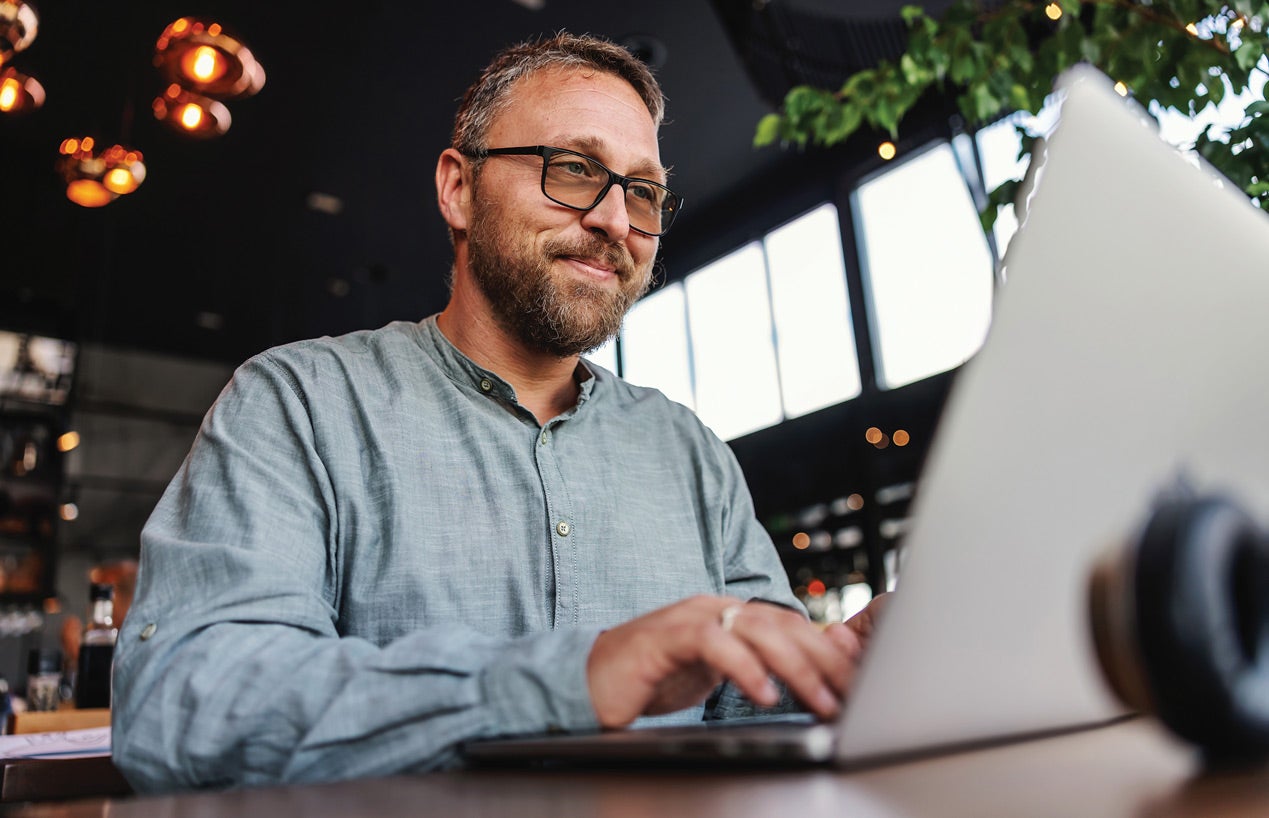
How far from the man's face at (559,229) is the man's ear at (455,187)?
50mm

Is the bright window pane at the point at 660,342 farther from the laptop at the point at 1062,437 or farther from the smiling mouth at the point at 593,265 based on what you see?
the laptop at the point at 1062,437

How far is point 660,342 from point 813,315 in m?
1.55

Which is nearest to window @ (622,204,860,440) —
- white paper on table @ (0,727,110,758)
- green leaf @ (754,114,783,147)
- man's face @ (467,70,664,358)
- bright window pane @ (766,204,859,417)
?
bright window pane @ (766,204,859,417)

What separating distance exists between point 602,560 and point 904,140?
4.86 m

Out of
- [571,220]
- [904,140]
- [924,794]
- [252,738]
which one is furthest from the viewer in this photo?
[904,140]

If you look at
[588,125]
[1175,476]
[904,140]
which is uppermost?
[904,140]

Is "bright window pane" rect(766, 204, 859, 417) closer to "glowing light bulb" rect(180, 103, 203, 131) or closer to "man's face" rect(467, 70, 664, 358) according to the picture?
"glowing light bulb" rect(180, 103, 203, 131)

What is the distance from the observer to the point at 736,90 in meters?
5.45

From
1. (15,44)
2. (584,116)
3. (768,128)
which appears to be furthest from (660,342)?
(584,116)

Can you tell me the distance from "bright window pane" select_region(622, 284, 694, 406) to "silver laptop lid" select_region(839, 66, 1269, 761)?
20.7 feet

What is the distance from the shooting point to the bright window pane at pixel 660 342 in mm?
6883

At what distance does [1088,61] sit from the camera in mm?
1376

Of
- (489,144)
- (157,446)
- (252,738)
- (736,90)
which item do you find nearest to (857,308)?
(736,90)

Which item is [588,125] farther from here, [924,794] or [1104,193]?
[924,794]
